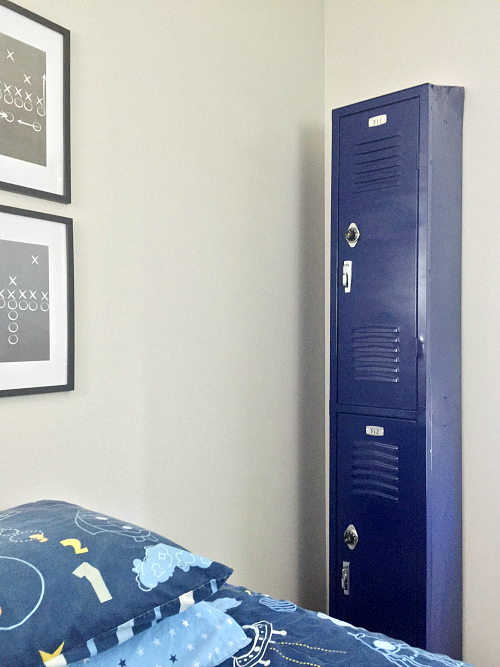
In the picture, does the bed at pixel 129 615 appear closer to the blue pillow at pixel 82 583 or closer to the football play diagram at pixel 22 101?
the blue pillow at pixel 82 583

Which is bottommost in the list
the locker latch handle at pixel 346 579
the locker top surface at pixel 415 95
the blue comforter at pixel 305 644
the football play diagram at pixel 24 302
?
the locker latch handle at pixel 346 579

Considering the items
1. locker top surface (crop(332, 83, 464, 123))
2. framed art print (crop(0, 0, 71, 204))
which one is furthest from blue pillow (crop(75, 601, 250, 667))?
locker top surface (crop(332, 83, 464, 123))

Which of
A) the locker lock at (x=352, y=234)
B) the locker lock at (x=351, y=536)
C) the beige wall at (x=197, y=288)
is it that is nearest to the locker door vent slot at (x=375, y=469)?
the locker lock at (x=351, y=536)

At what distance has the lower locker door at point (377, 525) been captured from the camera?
77.8 inches

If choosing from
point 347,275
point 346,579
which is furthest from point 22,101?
point 346,579

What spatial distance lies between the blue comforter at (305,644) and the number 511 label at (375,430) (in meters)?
0.93

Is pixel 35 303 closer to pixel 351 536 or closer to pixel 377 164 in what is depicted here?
pixel 377 164

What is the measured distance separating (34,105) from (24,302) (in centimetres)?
49

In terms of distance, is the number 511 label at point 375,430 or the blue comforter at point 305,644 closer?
the blue comforter at point 305,644

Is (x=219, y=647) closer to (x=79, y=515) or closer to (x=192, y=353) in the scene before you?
(x=79, y=515)

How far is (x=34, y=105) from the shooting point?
1455 mm

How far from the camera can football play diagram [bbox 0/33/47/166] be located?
139cm

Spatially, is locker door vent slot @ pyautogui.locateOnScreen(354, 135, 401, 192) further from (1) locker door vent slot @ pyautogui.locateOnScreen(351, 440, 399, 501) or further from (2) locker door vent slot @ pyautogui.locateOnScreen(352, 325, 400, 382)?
(1) locker door vent slot @ pyautogui.locateOnScreen(351, 440, 399, 501)

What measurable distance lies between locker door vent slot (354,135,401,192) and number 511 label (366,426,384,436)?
2.77ft
